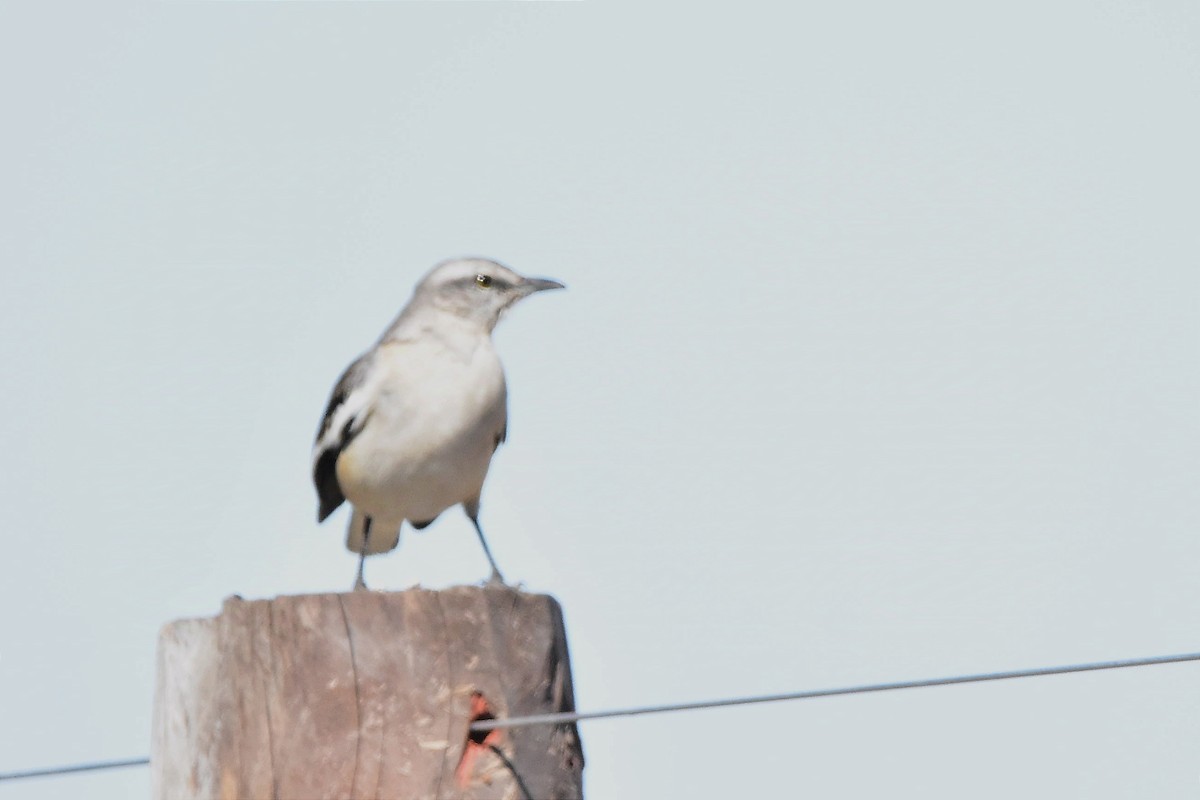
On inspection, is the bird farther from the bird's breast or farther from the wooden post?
the wooden post

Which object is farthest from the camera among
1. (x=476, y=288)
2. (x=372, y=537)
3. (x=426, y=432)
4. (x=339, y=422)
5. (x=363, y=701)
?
(x=372, y=537)

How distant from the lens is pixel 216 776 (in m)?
4.38

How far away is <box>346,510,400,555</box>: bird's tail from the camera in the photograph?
28.2 feet

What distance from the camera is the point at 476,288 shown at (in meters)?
8.57

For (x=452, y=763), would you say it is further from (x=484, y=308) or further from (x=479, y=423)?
(x=484, y=308)

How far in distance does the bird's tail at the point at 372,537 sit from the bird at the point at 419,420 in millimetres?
210

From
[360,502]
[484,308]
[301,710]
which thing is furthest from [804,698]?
[484,308]

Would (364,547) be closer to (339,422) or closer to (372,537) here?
(372,537)

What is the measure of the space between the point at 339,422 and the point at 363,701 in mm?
3586

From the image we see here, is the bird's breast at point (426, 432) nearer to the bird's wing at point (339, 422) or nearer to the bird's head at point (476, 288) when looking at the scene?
the bird's wing at point (339, 422)

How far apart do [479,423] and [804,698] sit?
10.4ft

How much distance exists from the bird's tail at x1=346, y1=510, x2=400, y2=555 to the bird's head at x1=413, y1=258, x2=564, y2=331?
1.18 metres

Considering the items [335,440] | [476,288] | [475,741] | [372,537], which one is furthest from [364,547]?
[475,741]

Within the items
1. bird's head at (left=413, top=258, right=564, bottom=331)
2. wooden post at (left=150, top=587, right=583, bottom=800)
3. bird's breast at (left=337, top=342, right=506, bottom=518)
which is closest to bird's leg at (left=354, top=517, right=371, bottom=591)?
bird's breast at (left=337, top=342, right=506, bottom=518)
